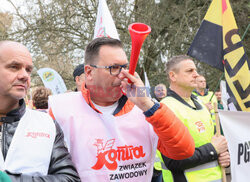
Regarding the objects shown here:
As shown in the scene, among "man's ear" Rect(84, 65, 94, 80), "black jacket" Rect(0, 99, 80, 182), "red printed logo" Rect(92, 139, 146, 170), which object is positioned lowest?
"red printed logo" Rect(92, 139, 146, 170)

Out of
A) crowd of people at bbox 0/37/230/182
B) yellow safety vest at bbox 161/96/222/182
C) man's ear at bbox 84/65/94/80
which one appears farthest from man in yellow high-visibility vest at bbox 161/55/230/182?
man's ear at bbox 84/65/94/80

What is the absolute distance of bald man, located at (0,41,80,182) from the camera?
1562 millimetres

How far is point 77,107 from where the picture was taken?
2.02 metres

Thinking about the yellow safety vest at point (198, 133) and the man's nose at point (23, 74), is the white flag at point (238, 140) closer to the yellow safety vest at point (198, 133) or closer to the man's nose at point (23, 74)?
the yellow safety vest at point (198, 133)

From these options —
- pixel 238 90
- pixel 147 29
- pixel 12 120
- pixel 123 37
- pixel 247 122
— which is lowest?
pixel 123 37

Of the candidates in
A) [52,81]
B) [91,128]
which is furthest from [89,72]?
[52,81]

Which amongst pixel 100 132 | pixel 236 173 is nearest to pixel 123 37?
pixel 236 173

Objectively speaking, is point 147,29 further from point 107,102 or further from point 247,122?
point 247,122

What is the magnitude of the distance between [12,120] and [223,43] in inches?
92.3

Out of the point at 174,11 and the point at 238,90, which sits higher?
the point at 238,90

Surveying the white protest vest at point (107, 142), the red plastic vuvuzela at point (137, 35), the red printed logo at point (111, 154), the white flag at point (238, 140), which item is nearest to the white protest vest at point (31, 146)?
the white protest vest at point (107, 142)

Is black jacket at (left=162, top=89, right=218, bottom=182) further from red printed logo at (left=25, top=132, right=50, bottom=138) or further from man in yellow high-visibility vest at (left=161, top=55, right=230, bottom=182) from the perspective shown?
red printed logo at (left=25, top=132, right=50, bottom=138)

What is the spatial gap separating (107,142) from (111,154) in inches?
3.2

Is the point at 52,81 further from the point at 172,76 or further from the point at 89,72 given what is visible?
the point at 89,72
